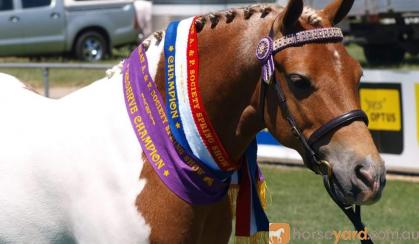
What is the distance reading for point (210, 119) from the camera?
3527 mm

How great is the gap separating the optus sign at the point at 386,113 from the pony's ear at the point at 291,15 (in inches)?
243

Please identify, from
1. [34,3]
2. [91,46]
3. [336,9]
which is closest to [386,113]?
[336,9]

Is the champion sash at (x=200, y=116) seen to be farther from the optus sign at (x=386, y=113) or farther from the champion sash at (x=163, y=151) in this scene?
the optus sign at (x=386, y=113)

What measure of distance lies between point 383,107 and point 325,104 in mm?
6302

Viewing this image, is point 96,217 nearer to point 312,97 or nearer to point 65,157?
point 65,157

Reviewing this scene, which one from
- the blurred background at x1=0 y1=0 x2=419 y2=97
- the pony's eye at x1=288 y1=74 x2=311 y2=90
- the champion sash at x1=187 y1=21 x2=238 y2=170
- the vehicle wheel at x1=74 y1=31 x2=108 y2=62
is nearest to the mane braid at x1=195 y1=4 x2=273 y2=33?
the champion sash at x1=187 y1=21 x2=238 y2=170

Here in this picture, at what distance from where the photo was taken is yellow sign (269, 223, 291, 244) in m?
6.25

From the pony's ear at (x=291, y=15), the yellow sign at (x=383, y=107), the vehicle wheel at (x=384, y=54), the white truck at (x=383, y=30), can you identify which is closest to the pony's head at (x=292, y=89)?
the pony's ear at (x=291, y=15)

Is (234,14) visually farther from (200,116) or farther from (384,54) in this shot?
(384,54)

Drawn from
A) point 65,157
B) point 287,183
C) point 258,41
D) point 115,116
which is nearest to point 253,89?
point 258,41

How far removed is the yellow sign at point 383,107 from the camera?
9336 mm

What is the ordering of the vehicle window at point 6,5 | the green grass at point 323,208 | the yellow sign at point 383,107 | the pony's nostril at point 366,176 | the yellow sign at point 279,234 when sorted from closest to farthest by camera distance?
the pony's nostril at point 366,176, the yellow sign at point 279,234, the green grass at point 323,208, the yellow sign at point 383,107, the vehicle window at point 6,5

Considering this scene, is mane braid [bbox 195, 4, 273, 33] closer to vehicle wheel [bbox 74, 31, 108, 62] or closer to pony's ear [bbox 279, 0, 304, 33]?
pony's ear [bbox 279, 0, 304, 33]

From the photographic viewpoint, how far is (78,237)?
3.51 meters
